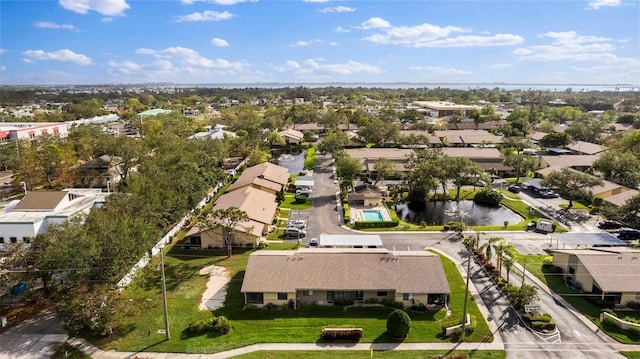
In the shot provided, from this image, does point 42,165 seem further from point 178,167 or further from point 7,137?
point 7,137

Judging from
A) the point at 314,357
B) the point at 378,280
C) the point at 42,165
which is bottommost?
the point at 314,357

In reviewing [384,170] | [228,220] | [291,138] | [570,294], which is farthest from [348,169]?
[291,138]

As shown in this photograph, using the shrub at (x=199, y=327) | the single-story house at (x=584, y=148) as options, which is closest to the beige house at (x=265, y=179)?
the shrub at (x=199, y=327)

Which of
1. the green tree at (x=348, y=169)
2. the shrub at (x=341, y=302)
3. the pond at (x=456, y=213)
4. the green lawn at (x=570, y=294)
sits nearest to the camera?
the green lawn at (x=570, y=294)

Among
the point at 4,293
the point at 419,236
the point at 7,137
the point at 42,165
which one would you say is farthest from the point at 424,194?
the point at 7,137

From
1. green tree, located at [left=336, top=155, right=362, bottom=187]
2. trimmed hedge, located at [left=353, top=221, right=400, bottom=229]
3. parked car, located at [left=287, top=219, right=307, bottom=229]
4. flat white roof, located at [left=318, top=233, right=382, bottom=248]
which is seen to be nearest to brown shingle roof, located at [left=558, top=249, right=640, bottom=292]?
flat white roof, located at [left=318, top=233, right=382, bottom=248]

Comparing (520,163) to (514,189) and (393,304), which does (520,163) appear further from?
(393,304)

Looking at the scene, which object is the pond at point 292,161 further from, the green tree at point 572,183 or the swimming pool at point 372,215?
the green tree at point 572,183
